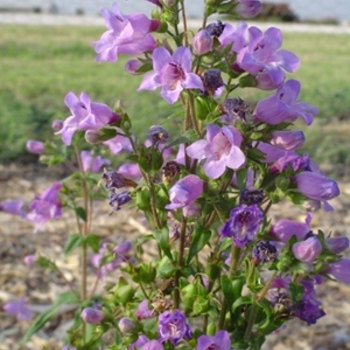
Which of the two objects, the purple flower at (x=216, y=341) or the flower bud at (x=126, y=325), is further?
the flower bud at (x=126, y=325)

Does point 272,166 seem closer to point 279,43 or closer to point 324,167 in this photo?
point 279,43

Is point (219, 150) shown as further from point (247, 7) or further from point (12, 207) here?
point (12, 207)

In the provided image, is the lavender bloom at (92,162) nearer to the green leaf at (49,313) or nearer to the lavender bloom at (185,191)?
the green leaf at (49,313)

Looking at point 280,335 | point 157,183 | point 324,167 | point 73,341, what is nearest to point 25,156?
point 324,167

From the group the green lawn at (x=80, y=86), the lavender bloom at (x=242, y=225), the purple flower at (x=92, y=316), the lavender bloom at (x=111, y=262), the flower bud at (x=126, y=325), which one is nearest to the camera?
the lavender bloom at (x=242, y=225)

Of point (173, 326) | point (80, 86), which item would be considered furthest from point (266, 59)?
point (80, 86)

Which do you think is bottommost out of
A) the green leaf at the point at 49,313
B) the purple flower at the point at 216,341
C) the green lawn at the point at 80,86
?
the green lawn at the point at 80,86

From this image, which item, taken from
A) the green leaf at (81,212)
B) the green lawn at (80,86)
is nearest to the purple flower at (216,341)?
the green lawn at (80,86)
